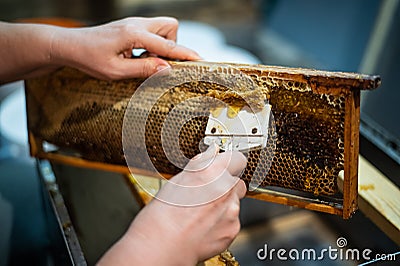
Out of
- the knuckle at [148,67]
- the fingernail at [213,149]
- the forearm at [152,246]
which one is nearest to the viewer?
the forearm at [152,246]

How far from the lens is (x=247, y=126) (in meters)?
0.83

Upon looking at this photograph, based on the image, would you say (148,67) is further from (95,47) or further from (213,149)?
(213,149)

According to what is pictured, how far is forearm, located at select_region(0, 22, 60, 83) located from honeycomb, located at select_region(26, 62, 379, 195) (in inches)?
3.6

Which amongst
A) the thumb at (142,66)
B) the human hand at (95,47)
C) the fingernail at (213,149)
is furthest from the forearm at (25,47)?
the fingernail at (213,149)

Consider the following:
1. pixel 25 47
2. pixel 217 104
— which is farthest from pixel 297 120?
pixel 25 47

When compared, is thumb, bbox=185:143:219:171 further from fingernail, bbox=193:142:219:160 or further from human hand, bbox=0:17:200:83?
human hand, bbox=0:17:200:83

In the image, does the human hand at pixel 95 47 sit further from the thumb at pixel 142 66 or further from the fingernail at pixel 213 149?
the fingernail at pixel 213 149

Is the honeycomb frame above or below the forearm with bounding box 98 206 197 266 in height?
above

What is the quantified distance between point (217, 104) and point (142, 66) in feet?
0.55

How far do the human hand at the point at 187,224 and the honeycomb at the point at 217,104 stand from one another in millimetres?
151

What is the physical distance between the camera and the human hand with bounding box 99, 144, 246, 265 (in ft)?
2.22

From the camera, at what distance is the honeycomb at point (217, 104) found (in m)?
0.80

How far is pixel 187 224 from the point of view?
2.26 ft

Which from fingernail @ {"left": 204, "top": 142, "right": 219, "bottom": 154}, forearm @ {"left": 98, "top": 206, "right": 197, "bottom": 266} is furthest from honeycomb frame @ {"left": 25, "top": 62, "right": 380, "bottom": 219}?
forearm @ {"left": 98, "top": 206, "right": 197, "bottom": 266}
